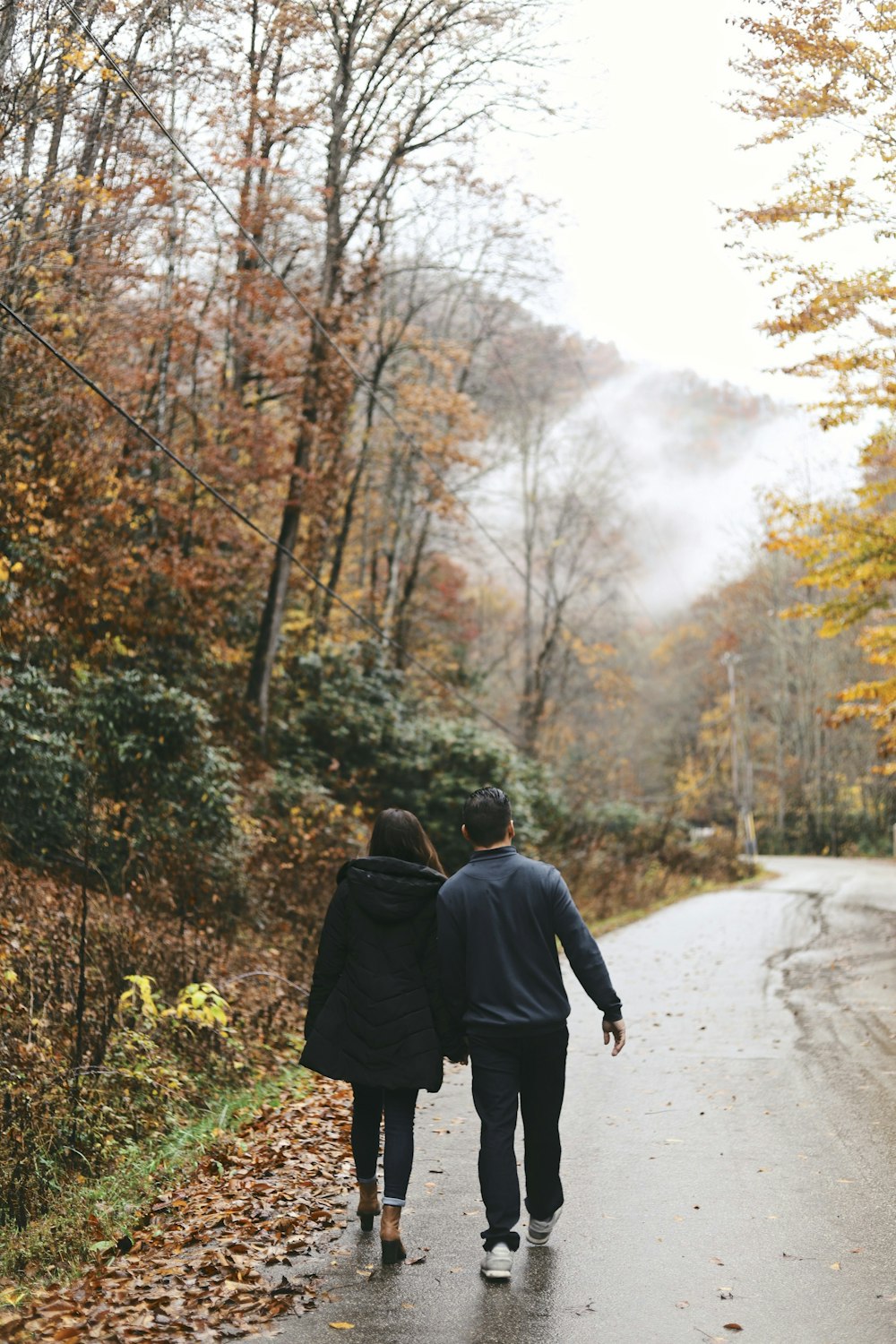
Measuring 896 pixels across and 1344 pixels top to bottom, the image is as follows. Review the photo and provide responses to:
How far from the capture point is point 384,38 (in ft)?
66.9

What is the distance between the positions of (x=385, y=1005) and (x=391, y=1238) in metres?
0.92

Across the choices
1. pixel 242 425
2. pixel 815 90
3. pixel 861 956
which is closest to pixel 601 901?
pixel 861 956

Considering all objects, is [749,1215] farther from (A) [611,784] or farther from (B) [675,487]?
(B) [675,487]

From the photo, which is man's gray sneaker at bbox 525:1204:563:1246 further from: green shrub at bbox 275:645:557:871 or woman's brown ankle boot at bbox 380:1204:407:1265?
green shrub at bbox 275:645:557:871

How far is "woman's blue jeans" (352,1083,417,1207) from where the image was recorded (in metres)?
5.24

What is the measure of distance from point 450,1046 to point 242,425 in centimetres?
1636

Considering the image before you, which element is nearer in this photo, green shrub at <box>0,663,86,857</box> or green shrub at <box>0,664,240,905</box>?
green shrub at <box>0,663,86,857</box>

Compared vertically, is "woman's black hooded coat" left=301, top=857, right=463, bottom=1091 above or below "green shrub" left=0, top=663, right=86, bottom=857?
below

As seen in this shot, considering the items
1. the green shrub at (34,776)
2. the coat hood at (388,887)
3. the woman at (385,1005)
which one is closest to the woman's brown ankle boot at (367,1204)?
the woman at (385,1005)

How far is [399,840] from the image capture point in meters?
5.51

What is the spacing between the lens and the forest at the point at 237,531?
9289mm

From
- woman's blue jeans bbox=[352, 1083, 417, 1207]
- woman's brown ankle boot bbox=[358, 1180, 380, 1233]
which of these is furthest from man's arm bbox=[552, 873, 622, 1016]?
woman's brown ankle boot bbox=[358, 1180, 380, 1233]

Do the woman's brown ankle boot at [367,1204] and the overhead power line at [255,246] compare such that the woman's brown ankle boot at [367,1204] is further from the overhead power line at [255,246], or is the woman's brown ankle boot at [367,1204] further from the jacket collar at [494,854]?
the overhead power line at [255,246]

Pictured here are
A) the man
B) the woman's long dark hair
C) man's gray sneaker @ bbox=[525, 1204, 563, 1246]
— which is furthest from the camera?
the woman's long dark hair
